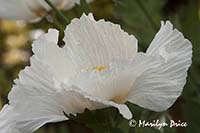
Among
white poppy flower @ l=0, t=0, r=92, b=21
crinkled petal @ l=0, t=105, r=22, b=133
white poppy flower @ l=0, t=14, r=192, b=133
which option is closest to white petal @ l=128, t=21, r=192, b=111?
white poppy flower @ l=0, t=14, r=192, b=133

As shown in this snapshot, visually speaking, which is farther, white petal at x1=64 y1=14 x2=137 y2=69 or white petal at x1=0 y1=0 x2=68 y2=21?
white petal at x1=0 y1=0 x2=68 y2=21

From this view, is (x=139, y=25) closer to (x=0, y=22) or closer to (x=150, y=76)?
(x=150, y=76)

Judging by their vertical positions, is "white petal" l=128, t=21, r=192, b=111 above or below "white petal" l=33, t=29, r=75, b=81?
below

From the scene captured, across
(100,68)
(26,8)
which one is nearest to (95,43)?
(100,68)

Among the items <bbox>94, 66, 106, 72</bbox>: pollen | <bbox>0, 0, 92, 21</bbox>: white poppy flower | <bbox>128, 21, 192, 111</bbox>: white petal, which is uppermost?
<bbox>0, 0, 92, 21</bbox>: white poppy flower

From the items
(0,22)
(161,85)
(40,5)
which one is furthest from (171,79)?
(0,22)

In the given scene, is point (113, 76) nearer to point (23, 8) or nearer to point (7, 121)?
point (7, 121)

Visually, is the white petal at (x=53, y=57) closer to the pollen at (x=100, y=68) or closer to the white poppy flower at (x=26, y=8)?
the pollen at (x=100, y=68)

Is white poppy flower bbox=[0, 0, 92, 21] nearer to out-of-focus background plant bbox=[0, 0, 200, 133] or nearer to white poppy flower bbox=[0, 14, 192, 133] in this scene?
out-of-focus background plant bbox=[0, 0, 200, 133]
